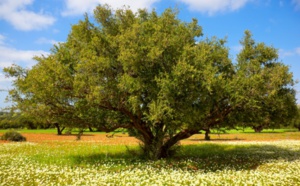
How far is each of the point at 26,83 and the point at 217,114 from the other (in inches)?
570

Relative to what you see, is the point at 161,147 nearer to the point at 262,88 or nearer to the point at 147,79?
the point at 147,79

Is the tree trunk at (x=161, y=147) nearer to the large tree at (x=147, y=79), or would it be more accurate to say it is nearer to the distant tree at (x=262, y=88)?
the large tree at (x=147, y=79)

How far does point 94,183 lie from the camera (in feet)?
43.7

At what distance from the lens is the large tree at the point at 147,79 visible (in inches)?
679

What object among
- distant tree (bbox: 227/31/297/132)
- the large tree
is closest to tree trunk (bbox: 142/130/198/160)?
the large tree

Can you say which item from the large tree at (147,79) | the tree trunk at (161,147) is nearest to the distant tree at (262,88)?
the large tree at (147,79)

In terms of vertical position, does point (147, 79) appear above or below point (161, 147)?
above

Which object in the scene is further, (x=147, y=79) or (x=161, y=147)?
(x=161, y=147)

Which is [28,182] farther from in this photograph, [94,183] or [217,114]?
[217,114]

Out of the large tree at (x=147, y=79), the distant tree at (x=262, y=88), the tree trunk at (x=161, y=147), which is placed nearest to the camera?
the large tree at (x=147, y=79)

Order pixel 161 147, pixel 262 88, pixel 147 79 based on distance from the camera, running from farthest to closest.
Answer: pixel 161 147, pixel 262 88, pixel 147 79

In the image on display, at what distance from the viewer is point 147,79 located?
18125mm

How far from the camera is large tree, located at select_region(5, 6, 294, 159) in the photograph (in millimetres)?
17234

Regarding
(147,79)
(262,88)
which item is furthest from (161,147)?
(262,88)
